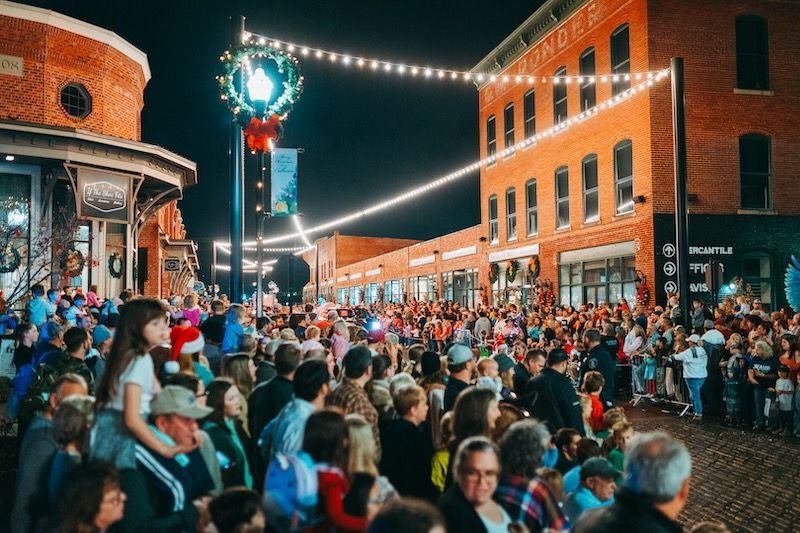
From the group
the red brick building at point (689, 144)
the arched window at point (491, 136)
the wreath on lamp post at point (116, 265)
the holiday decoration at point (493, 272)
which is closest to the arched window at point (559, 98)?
the red brick building at point (689, 144)

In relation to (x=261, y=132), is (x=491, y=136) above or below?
above

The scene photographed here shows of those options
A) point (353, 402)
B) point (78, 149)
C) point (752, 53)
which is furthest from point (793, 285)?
point (78, 149)

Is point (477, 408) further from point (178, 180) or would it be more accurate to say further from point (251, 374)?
point (178, 180)

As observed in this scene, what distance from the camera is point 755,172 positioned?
21344 mm

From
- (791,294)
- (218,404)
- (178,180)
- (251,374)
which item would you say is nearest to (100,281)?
(178,180)

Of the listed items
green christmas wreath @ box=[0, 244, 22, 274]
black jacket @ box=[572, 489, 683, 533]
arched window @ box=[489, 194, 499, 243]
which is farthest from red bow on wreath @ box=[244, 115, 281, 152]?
arched window @ box=[489, 194, 499, 243]

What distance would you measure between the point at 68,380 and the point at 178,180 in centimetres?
1856

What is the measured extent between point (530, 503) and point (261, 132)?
7461 millimetres

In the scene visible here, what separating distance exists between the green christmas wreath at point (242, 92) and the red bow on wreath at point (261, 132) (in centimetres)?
38

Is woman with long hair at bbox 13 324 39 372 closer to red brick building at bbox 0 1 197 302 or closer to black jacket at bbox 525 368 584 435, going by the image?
black jacket at bbox 525 368 584 435

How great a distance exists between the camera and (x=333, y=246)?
2879 inches

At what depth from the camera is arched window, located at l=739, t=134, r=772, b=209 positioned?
2128 cm

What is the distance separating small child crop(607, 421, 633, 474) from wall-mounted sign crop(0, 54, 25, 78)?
71.0 feet

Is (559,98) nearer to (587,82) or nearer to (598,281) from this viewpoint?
(587,82)
